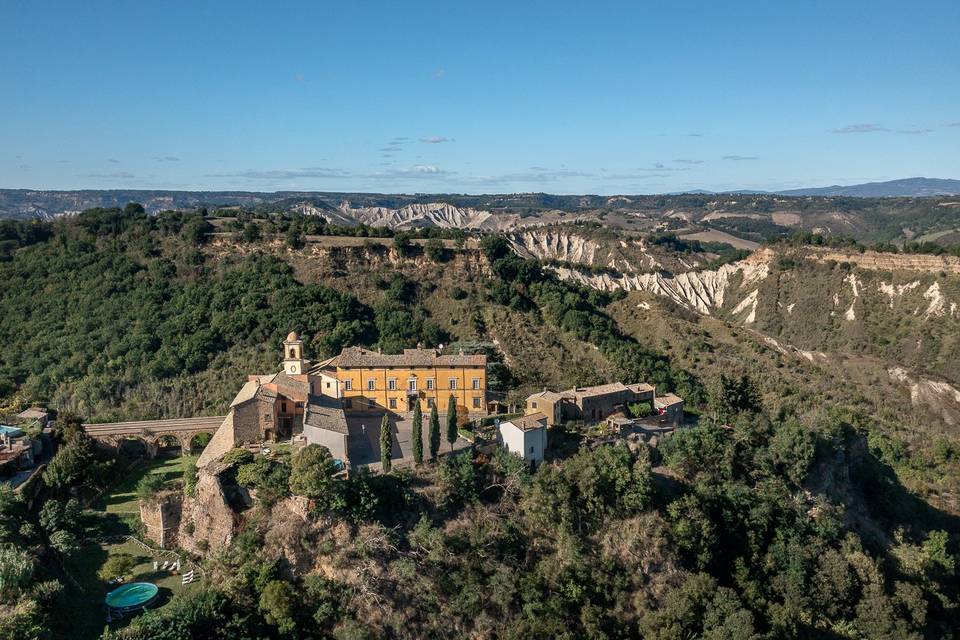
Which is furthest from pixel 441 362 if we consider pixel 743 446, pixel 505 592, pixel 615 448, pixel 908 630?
pixel 908 630

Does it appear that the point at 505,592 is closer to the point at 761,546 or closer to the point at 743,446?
the point at 761,546

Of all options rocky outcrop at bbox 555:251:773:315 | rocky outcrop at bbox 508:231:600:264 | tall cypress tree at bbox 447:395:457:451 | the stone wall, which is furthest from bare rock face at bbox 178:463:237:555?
rocky outcrop at bbox 508:231:600:264

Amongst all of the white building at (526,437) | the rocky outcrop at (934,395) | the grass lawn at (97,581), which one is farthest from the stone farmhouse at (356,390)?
the rocky outcrop at (934,395)

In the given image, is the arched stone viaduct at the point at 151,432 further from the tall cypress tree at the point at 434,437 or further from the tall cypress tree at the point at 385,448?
the tall cypress tree at the point at 434,437

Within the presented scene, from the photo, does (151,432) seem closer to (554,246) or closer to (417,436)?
(417,436)

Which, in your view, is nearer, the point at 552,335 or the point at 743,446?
the point at 743,446

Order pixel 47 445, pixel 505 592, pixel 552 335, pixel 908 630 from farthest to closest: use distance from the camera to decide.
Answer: pixel 552 335 < pixel 47 445 < pixel 908 630 < pixel 505 592

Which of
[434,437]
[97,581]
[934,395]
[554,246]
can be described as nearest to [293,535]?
[434,437]
